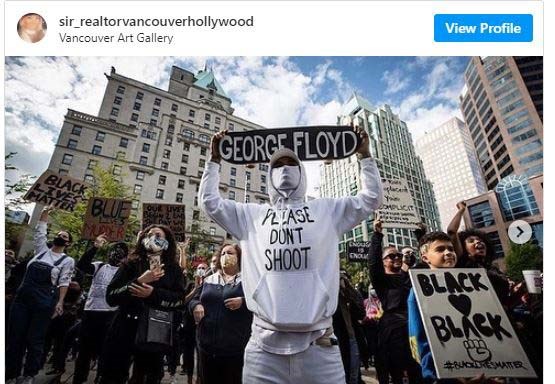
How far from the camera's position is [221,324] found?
8.78ft

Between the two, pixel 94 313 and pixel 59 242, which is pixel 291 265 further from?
pixel 59 242

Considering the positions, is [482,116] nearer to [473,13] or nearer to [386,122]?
[386,122]

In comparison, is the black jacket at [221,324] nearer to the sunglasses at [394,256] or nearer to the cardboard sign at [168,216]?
the sunglasses at [394,256]

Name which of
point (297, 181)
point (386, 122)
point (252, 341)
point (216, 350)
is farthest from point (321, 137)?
point (386, 122)

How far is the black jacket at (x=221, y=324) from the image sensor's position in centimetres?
257

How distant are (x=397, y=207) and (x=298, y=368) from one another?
404 cm

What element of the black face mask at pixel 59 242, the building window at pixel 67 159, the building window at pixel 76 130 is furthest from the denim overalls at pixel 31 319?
the building window at pixel 76 130

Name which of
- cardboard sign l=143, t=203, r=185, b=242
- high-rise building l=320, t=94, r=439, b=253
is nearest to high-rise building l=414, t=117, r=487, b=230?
high-rise building l=320, t=94, r=439, b=253

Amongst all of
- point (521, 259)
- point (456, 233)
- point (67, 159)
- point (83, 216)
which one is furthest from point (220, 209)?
point (67, 159)

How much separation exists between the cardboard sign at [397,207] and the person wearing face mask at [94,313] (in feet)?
13.2

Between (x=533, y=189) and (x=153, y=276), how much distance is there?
157ft

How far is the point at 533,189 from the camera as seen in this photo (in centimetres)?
3616

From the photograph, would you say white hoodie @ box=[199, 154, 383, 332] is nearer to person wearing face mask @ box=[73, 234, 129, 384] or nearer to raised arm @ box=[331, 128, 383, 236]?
raised arm @ box=[331, 128, 383, 236]

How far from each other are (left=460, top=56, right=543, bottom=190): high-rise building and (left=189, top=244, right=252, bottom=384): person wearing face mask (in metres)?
60.8
